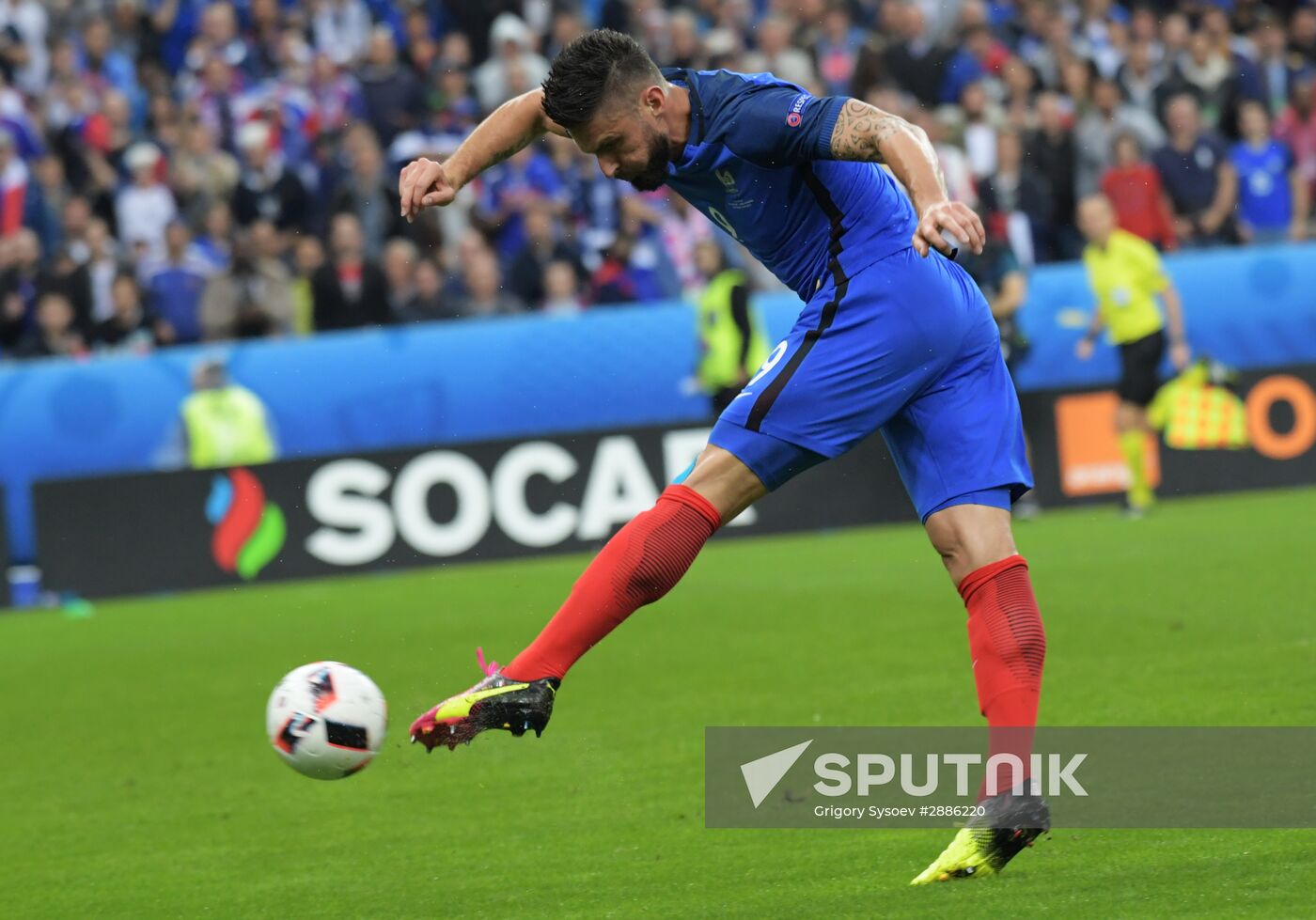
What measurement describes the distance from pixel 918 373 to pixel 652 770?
7.81 ft

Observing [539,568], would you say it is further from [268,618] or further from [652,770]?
[652,770]

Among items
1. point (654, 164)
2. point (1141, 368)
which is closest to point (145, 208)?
point (1141, 368)

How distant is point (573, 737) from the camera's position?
773cm

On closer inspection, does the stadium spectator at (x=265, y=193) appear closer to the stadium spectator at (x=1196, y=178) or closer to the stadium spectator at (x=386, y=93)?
the stadium spectator at (x=386, y=93)

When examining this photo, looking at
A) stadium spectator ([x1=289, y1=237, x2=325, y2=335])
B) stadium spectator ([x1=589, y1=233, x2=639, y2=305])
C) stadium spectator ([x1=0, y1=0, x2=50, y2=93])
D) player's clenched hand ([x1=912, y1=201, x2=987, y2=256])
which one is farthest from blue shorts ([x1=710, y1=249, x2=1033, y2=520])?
stadium spectator ([x1=0, y1=0, x2=50, y2=93])

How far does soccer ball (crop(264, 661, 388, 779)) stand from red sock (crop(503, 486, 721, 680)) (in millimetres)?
634

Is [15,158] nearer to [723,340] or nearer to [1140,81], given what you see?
[723,340]

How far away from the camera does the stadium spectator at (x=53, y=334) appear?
1555 centimetres

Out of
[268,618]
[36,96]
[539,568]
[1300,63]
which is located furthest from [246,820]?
[1300,63]

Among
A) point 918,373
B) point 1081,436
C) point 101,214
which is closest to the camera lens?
point 918,373

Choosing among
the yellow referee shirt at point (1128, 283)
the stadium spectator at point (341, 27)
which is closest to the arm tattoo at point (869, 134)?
the yellow referee shirt at point (1128, 283)

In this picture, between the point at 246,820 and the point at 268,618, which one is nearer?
the point at 246,820

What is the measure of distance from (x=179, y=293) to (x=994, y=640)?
12005mm

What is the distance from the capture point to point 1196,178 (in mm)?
17234
